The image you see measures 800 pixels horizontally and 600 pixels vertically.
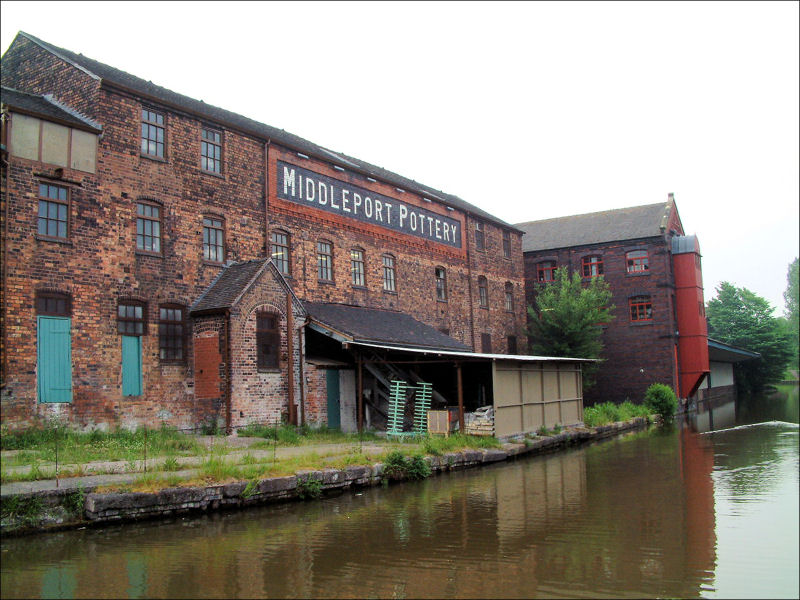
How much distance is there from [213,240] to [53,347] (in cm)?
515

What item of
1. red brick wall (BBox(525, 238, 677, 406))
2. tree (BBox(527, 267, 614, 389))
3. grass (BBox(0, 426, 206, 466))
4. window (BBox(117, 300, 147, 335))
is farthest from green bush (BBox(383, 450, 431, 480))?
red brick wall (BBox(525, 238, 677, 406))

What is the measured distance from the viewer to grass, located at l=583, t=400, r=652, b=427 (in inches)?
966

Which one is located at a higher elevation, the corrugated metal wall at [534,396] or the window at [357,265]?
the window at [357,265]

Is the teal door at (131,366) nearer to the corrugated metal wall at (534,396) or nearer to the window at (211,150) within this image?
the window at (211,150)

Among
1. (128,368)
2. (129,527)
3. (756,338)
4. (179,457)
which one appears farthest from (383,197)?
(756,338)

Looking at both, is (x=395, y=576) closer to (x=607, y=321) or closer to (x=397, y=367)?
(x=397, y=367)

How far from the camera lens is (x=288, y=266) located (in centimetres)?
2034

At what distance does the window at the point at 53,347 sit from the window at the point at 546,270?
27154 millimetres

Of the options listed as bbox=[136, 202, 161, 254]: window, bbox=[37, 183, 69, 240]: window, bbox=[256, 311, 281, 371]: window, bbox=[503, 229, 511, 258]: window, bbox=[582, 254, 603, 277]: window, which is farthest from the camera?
bbox=[582, 254, 603, 277]: window

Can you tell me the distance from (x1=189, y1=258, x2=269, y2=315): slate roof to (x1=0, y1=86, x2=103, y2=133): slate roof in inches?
175

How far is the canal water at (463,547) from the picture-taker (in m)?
6.84

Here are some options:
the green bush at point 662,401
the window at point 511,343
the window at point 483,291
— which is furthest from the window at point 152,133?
the green bush at point 662,401

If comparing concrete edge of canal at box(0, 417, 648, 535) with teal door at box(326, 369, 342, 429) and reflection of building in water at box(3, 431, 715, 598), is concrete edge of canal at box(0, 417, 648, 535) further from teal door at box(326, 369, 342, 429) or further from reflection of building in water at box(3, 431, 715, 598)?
teal door at box(326, 369, 342, 429)

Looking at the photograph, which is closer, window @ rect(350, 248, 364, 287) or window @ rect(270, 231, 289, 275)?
window @ rect(270, 231, 289, 275)
